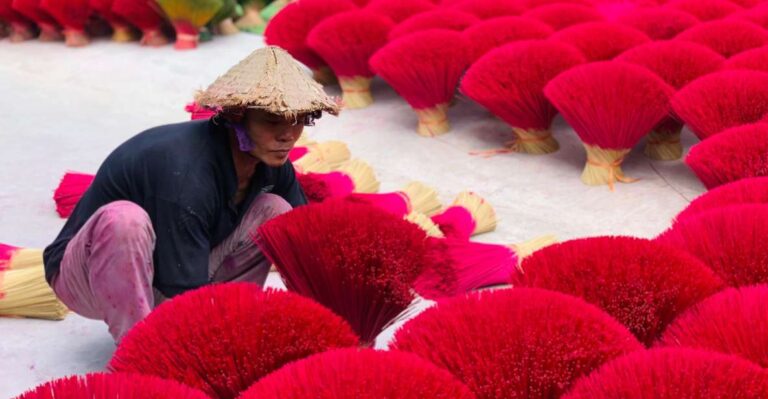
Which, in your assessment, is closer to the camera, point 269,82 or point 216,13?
point 269,82

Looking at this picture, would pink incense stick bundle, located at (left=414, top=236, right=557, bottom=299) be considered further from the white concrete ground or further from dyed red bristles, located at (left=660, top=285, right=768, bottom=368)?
dyed red bristles, located at (left=660, top=285, right=768, bottom=368)

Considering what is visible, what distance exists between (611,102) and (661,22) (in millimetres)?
849

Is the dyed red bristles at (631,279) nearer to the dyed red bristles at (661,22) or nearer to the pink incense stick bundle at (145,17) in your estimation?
the dyed red bristles at (661,22)

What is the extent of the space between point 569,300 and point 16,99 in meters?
2.68

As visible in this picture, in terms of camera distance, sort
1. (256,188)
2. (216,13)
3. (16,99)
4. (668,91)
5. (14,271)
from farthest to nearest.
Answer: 1. (216,13)
2. (16,99)
3. (668,91)
4. (14,271)
5. (256,188)

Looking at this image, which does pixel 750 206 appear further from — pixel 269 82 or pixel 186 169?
pixel 186 169

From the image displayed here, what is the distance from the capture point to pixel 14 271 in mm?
1999

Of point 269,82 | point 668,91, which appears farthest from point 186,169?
point 668,91

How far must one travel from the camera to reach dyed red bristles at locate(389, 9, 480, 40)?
3.20m

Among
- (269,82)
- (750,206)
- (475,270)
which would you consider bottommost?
(475,270)

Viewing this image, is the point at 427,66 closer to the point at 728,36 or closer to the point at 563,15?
the point at 563,15

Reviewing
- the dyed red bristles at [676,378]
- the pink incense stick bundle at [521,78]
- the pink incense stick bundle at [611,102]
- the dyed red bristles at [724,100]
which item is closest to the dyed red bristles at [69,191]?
the pink incense stick bundle at [521,78]

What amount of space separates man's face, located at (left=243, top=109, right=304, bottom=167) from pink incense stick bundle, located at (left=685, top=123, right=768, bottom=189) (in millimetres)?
974

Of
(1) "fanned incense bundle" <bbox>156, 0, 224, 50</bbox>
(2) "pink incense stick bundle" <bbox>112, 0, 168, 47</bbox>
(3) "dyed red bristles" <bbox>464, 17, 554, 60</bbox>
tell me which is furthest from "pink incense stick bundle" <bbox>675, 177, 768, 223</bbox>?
(2) "pink incense stick bundle" <bbox>112, 0, 168, 47</bbox>
